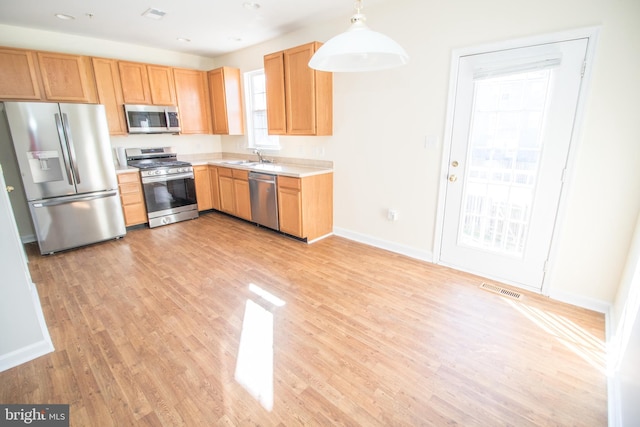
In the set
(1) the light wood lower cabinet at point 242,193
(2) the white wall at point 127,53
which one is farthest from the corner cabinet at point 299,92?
(2) the white wall at point 127,53

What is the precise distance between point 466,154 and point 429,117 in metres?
0.54

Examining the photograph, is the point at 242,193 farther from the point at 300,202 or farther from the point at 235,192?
the point at 300,202

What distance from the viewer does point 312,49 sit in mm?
3553

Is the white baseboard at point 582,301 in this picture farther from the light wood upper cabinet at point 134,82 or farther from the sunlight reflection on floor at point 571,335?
the light wood upper cabinet at point 134,82

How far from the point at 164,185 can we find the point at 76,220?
120 centimetres

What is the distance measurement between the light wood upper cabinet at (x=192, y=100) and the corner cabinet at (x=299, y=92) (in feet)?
5.61

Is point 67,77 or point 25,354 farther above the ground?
point 67,77

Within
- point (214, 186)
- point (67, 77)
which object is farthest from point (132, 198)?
point (67, 77)

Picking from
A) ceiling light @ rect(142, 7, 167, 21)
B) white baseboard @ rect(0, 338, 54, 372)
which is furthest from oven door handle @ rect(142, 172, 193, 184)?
white baseboard @ rect(0, 338, 54, 372)

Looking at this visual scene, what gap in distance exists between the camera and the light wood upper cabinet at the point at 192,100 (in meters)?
4.95

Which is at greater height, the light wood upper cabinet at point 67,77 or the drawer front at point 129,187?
the light wood upper cabinet at point 67,77

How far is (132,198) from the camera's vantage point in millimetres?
4395

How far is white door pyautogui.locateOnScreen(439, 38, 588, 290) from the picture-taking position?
7.77 ft

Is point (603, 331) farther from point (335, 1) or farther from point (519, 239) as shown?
point (335, 1)
